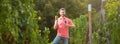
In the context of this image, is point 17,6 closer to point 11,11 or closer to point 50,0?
point 11,11

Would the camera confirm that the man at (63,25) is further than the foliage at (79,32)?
No

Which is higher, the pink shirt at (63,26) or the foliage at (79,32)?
the pink shirt at (63,26)

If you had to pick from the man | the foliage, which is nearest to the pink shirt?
the man

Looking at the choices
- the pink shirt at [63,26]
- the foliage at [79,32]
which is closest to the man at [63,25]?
the pink shirt at [63,26]

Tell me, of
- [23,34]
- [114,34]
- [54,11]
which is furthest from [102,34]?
[54,11]

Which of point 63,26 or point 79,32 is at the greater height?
point 63,26

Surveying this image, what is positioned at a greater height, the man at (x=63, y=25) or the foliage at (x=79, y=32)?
the man at (x=63, y=25)

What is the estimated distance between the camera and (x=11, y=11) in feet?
11.9

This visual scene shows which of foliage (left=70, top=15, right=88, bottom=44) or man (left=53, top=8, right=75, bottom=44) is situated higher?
man (left=53, top=8, right=75, bottom=44)

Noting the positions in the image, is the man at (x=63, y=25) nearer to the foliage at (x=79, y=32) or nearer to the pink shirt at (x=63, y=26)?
the pink shirt at (x=63, y=26)

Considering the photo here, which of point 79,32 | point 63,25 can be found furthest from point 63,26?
point 79,32

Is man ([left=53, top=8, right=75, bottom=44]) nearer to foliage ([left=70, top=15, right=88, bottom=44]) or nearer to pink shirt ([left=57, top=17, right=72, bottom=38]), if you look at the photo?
pink shirt ([left=57, top=17, right=72, bottom=38])

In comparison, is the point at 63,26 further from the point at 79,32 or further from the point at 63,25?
the point at 79,32

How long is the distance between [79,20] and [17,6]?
15996mm
